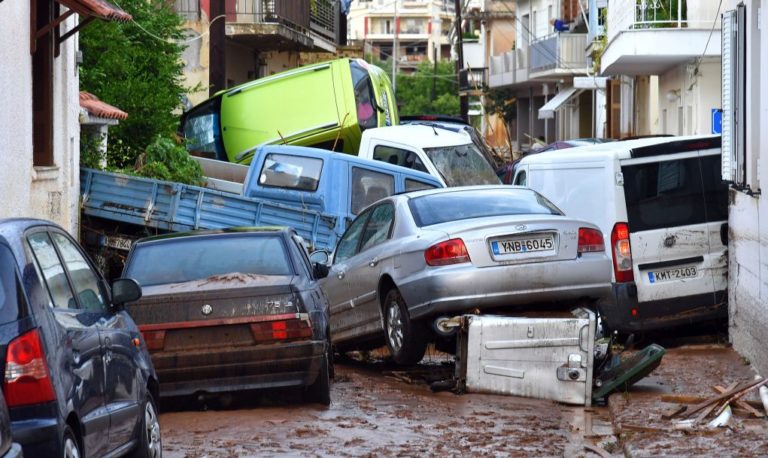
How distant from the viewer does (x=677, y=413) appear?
942cm

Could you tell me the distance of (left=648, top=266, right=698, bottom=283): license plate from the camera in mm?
13148

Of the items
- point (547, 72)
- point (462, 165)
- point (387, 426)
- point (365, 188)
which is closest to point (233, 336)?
point (387, 426)

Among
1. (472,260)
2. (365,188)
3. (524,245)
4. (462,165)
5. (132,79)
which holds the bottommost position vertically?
(472,260)

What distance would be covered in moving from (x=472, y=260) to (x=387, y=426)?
82.7 inches

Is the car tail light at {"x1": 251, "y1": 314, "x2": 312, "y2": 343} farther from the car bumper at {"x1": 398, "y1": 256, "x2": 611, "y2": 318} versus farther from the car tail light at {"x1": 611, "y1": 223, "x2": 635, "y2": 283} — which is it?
the car tail light at {"x1": 611, "y1": 223, "x2": 635, "y2": 283}

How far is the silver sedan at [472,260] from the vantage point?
447 inches

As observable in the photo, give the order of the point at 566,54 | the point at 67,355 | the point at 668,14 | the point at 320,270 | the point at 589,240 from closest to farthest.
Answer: the point at 67,355 → the point at 589,240 → the point at 320,270 → the point at 668,14 → the point at 566,54

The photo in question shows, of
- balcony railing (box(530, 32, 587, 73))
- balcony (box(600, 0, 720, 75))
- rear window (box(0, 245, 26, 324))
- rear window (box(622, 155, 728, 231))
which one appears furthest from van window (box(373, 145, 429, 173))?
balcony railing (box(530, 32, 587, 73))

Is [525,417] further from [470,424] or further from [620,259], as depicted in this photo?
[620,259]

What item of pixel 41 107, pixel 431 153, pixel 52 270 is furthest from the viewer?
pixel 431 153

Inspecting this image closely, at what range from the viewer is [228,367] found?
10273 mm

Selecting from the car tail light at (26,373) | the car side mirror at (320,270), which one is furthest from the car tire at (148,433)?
the car side mirror at (320,270)

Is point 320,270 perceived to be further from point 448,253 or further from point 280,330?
point 280,330

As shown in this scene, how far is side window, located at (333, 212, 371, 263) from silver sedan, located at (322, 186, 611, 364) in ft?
3.34
